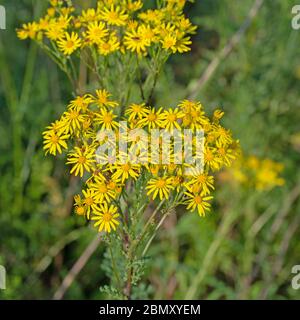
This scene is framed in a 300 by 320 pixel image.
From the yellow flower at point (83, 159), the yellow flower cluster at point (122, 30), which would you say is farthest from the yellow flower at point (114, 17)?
the yellow flower at point (83, 159)

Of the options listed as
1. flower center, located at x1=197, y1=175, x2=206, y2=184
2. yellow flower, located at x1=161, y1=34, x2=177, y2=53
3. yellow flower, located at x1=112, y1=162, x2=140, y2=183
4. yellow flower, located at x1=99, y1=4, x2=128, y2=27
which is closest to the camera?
yellow flower, located at x1=112, y1=162, x2=140, y2=183

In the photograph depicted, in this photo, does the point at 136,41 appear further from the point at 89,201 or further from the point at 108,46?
the point at 89,201

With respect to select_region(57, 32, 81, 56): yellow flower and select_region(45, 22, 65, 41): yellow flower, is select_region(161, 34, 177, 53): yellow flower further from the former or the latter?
select_region(45, 22, 65, 41): yellow flower

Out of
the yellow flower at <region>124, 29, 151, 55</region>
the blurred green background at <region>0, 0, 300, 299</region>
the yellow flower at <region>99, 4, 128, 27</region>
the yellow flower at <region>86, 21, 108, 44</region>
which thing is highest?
the yellow flower at <region>99, 4, 128, 27</region>

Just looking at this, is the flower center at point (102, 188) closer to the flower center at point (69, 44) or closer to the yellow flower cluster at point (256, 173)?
the flower center at point (69, 44)

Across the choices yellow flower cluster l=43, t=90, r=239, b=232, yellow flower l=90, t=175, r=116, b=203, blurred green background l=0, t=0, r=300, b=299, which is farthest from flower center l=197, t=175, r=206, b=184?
blurred green background l=0, t=0, r=300, b=299

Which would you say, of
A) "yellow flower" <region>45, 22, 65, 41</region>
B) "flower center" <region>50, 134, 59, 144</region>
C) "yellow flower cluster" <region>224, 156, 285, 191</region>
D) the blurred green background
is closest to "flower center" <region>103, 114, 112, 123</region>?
"flower center" <region>50, 134, 59, 144</region>

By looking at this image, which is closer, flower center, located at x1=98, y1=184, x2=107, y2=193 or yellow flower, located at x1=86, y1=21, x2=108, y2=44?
flower center, located at x1=98, y1=184, x2=107, y2=193

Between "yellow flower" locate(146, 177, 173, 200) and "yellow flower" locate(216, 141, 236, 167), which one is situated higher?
"yellow flower" locate(216, 141, 236, 167)

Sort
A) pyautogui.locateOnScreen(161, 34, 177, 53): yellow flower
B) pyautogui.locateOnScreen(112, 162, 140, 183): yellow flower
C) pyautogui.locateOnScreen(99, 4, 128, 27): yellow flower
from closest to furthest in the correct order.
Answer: pyautogui.locateOnScreen(112, 162, 140, 183): yellow flower → pyautogui.locateOnScreen(161, 34, 177, 53): yellow flower → pyautogui.locateOnScreen(99, 4, 128, 27): yellow flower
